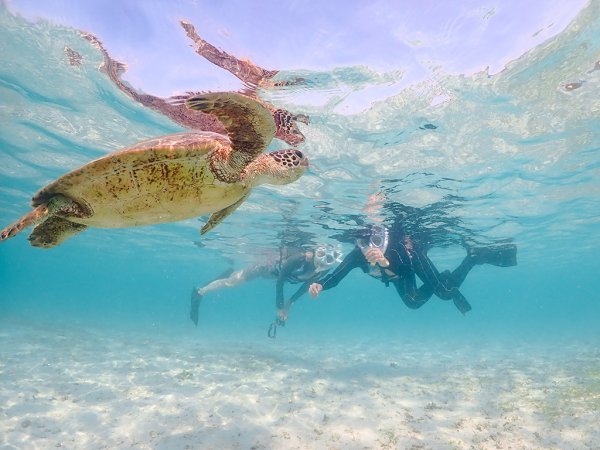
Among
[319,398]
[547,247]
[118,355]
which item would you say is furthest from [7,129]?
[547,247]

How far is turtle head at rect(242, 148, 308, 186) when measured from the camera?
13.5ft

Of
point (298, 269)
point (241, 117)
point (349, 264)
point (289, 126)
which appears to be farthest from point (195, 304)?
point (241, 117)

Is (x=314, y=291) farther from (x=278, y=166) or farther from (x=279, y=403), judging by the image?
(x=278, y=166)

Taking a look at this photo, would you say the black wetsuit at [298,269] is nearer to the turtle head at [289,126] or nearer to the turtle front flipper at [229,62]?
the turtle head at [289,126]

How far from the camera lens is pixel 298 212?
66.8 feet

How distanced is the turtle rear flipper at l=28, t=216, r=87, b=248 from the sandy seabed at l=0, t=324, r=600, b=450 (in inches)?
155

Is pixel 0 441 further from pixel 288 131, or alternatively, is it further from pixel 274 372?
pixel 288 131

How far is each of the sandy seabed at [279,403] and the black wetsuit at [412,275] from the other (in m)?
2.91

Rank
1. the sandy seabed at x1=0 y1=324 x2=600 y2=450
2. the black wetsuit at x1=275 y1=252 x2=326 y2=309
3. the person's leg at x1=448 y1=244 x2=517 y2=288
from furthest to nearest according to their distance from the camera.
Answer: the black wetsuit at x1=275 y1=252 x2=326 y2=309 < the person's leg at x1=448 y1=244 x2=517 y2=288 < the sandy seabed at x1=0 y1=324 x2=600 y2=450

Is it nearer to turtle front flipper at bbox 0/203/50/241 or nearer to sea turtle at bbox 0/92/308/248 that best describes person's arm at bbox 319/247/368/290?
sea turtle at bbox 0/92/308/248

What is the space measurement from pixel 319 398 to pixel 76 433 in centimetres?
561

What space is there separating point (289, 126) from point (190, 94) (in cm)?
307

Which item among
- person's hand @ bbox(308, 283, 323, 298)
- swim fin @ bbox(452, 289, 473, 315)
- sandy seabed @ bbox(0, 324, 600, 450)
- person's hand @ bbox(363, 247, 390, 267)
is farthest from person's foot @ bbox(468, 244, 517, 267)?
person's hand @ bbox(308, 283, 323, 298)

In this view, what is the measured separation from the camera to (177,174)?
3.94 metres
